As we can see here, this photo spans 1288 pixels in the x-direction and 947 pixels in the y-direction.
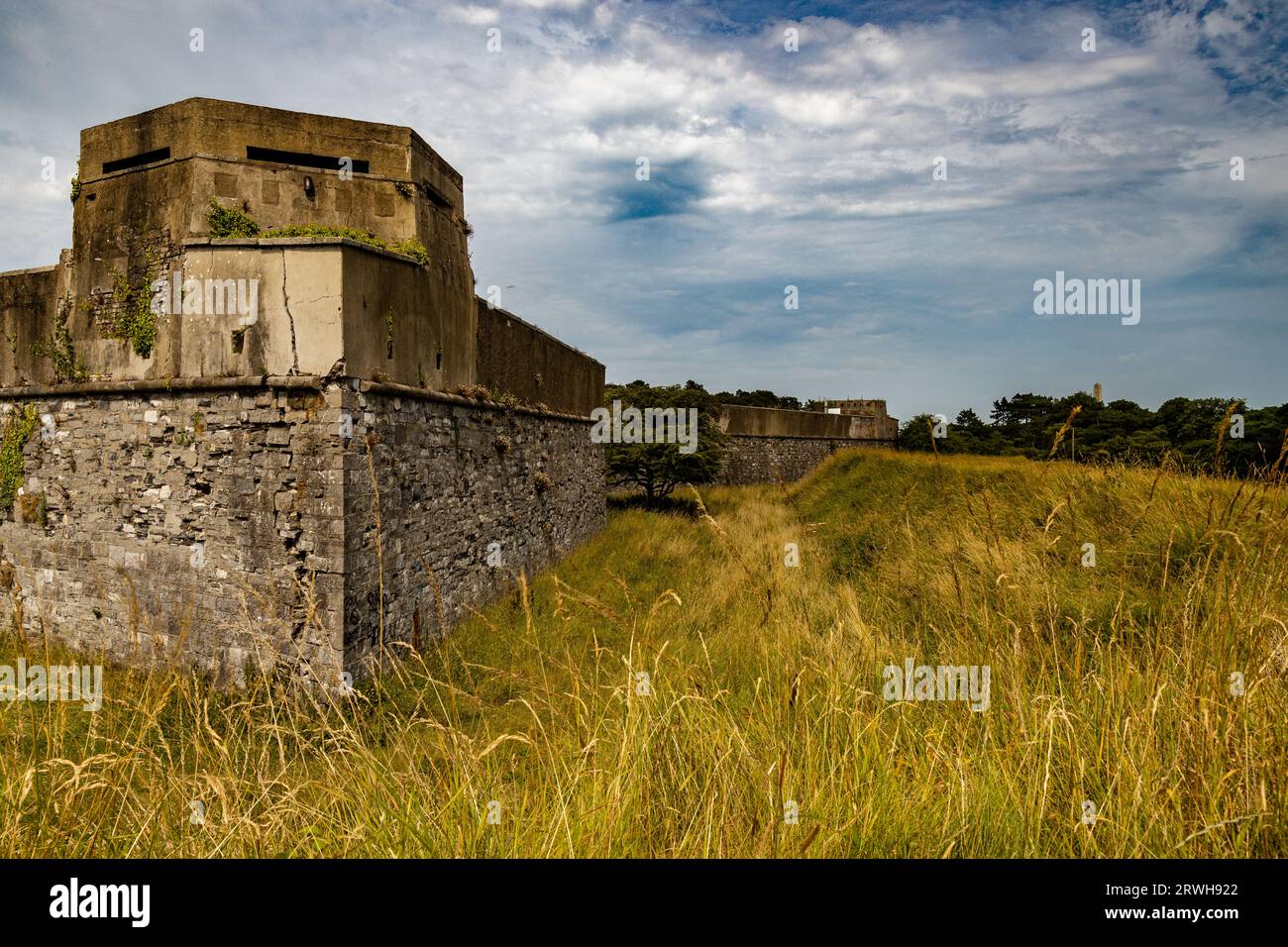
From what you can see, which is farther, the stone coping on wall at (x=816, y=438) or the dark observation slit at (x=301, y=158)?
the stone coping on wall at (x=816, y=438)

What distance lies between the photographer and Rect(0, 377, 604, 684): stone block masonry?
255 inches

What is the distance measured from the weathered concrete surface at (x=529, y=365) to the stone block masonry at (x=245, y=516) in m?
1.06

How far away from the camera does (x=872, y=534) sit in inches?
454

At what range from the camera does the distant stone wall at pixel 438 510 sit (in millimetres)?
6684

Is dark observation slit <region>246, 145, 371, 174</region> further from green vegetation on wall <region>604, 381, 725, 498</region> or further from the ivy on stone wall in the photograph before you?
green vegetation on wall <region>604, 381, 725, 498</region>

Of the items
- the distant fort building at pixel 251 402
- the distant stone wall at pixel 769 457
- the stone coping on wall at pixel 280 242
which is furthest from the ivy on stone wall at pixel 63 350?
the distant stone wall at pixel 769 457

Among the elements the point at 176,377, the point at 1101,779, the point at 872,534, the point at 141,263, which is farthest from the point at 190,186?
the point at 872,534

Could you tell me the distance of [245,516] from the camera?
267 inches

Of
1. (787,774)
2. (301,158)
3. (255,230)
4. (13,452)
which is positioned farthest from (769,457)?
(787,774)

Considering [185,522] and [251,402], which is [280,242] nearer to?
[251,402]

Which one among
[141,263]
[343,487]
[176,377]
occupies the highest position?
[141,263]

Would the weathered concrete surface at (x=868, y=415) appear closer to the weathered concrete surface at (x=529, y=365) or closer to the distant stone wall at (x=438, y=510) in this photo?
the weathered concrete surface at (x=529, y=365)

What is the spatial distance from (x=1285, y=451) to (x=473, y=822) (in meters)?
4.53
